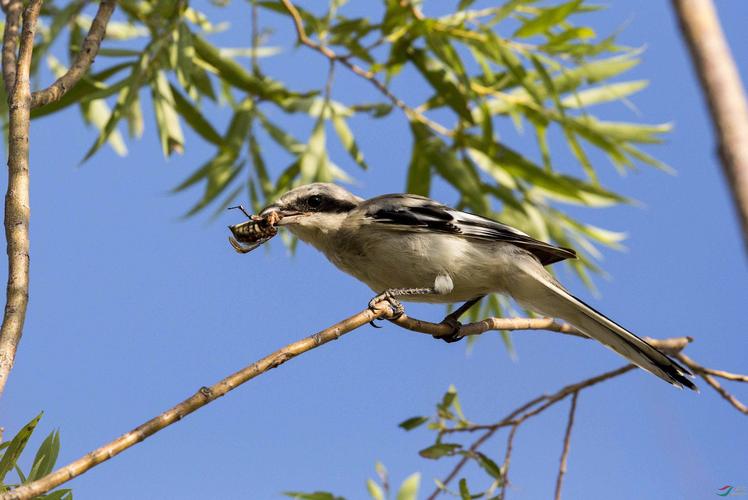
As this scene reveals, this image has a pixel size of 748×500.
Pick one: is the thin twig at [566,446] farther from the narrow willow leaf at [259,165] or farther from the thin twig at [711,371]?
the narrow willow leaf at [259,165]

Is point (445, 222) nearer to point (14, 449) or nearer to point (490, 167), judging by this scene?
point (490, 167)

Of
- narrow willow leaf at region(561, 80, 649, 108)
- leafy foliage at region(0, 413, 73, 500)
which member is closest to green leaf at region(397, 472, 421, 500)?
leafy foliage at region(0, 413, 73, 500)

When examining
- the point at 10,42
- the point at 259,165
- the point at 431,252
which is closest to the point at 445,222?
the point at 431,252

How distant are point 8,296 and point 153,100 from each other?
229 centimetres

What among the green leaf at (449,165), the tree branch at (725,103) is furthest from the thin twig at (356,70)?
the tree branch at (725,103)

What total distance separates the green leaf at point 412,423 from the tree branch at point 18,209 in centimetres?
158

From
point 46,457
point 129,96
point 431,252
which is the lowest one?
point 46,457

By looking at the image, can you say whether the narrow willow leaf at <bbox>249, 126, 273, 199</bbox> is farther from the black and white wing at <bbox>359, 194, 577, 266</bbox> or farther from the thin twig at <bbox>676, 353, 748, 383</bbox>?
the thin twig at <bbox>676, 353, 748, 383</bbox>

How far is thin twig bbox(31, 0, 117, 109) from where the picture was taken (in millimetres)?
2125

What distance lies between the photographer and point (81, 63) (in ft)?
7.56

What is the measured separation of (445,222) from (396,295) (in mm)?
349

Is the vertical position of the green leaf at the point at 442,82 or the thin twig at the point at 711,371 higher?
the green leaf at the point at 442,82

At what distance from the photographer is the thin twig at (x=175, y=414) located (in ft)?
4.63

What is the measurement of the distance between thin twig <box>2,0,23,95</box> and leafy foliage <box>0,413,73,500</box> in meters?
0.85
